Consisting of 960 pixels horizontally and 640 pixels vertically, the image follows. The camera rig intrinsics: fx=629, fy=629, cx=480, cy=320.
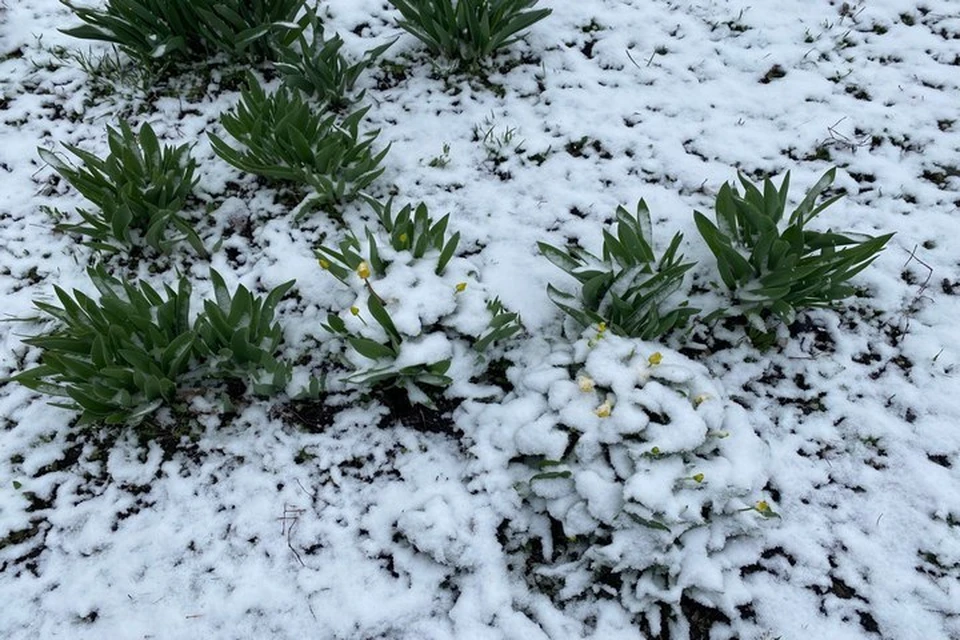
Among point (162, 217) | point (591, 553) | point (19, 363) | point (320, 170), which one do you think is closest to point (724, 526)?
point (591, 553)

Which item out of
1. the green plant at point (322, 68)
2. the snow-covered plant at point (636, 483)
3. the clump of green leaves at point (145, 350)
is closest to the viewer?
the snow-covered plant at point (636, 483)

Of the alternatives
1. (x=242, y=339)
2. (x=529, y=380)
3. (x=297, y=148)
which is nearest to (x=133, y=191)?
(x=297, y=148)

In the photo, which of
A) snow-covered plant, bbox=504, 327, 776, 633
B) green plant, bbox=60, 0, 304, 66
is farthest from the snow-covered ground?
green plant, bbox=60, 0, 304, 66

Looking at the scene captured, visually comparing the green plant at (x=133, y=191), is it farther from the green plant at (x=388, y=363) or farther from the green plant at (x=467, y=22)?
the green plant at (x=467, y=22)

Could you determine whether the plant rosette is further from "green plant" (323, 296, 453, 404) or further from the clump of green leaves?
the clump of green leaves

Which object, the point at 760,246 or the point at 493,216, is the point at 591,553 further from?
the point at 493,216

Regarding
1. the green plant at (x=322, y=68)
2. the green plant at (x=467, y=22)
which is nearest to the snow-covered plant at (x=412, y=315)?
the green plant at (x=322, y=68)
